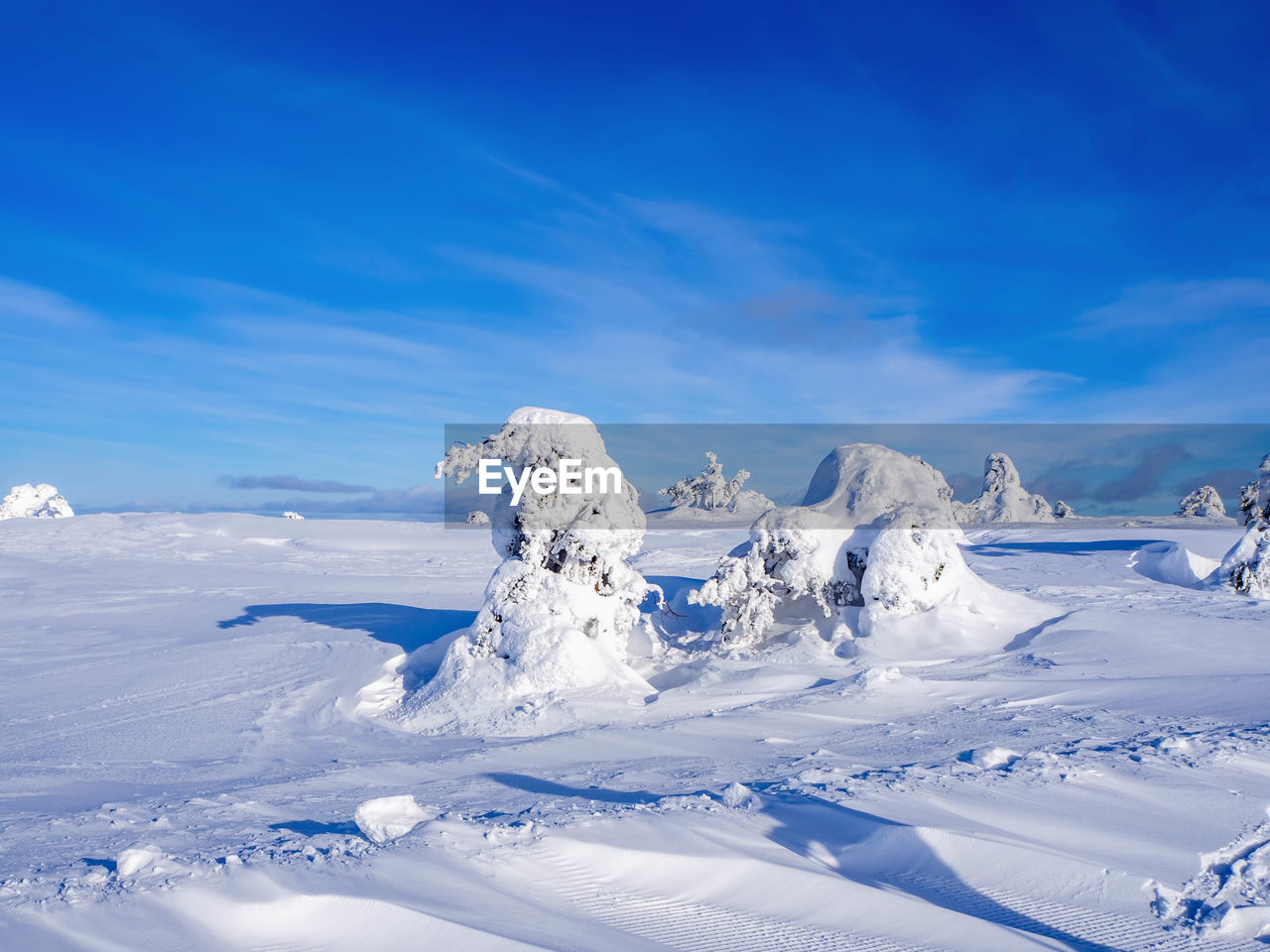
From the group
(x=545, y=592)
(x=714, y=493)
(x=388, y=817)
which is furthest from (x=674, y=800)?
(x=714, y=493)

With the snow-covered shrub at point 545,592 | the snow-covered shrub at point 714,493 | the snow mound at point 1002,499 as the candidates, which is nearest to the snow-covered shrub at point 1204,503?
the snow mound at point 1002,499

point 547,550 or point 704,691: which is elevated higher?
point 547,550

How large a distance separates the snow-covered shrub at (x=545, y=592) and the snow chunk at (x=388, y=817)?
4.85 metres

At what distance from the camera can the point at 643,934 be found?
3.46 meters

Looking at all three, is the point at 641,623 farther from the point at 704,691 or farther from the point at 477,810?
the point at 477,810

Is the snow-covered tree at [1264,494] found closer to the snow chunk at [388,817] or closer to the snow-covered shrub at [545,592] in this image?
the snow-covered shrub at [545,592]

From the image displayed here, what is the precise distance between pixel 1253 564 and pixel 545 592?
15.9m

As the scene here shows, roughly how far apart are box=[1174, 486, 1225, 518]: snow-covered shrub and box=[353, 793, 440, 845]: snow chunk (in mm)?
50561

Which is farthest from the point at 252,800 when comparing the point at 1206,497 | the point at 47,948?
the point at 1206,497

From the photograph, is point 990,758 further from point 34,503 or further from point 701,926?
point 34,503

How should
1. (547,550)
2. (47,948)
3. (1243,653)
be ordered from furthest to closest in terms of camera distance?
(547,550) < (1243,653) < (47,948)

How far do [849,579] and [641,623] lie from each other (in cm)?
359

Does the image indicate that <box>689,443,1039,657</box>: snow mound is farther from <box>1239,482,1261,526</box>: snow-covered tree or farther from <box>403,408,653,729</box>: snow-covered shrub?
<box>1239,482,1261,526</box>: snow-covered tree

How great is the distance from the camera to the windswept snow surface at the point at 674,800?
11.5ft
